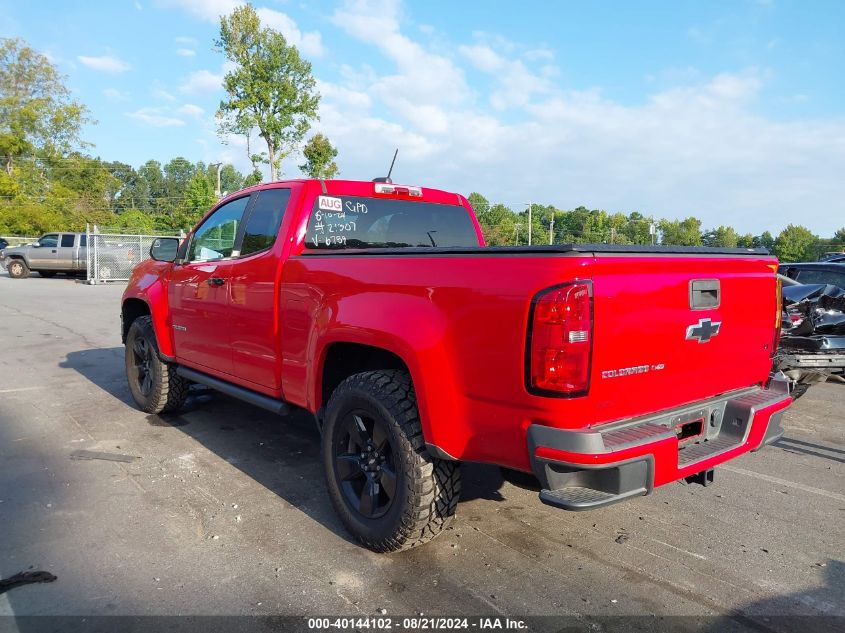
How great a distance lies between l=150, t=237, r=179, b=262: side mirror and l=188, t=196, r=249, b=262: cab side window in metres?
0.31

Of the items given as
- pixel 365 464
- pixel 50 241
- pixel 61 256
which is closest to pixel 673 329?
pixel 365 464

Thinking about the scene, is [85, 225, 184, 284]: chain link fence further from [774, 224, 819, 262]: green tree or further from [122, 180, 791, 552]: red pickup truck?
[774, 224, 819, 262]: green tree

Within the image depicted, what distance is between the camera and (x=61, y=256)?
23766 mm

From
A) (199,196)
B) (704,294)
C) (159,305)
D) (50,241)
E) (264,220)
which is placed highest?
(199,196)

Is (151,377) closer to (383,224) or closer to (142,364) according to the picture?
(142,364)

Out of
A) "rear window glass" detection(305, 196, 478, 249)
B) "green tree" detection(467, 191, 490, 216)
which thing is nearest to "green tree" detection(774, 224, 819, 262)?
"green tree" detection(467, 191, 490, 216)

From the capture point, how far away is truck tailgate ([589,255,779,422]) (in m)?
2.32

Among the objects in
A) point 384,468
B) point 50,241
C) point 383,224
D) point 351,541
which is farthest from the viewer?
point 50,241

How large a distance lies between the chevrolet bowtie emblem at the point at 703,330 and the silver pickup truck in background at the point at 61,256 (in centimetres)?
2461

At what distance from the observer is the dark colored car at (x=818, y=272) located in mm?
7426

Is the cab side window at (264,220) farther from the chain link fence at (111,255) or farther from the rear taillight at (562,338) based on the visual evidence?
the chain link fence at (111,255)

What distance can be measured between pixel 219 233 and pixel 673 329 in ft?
11.3

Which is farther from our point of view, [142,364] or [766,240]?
[766,240]

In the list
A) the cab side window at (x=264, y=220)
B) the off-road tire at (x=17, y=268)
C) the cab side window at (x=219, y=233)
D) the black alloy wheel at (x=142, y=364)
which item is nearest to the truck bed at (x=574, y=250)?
the cab side window at (x=264, y=220)
